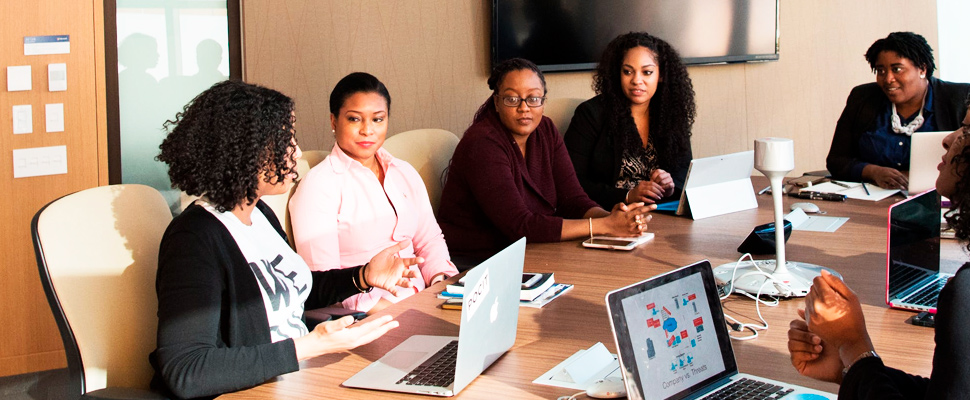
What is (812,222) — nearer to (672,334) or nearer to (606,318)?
(606,318)

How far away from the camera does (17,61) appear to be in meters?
3.27

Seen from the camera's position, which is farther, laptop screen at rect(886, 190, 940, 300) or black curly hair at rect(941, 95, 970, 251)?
laptop screen at rect(886, 190, 940, 300)

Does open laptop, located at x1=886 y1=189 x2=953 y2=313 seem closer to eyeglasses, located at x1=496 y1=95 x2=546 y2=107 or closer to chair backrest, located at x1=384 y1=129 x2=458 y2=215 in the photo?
eyeglasses, located at x1=496 y1=95 x2=546 y2=107

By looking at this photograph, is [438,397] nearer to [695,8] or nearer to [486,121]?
[486,121]

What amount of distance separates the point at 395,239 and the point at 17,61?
184 cm

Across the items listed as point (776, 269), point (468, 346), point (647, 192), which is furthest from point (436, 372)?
point (647, 192)

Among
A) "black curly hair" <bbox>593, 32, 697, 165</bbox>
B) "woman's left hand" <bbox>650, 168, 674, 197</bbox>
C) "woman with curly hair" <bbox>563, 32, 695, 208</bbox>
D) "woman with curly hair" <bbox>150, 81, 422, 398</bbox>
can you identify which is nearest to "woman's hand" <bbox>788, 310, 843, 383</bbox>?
"woman with curly hair" <bbox>150, 81, 422, 398</bbox>

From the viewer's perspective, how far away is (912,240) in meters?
1.80

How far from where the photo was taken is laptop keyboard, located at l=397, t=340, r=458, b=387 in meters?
1.38

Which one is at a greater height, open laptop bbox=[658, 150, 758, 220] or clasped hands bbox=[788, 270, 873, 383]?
open laptop bbox=[658, 150, 758, 220]

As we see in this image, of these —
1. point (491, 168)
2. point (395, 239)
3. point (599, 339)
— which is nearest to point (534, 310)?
point (599, 339)

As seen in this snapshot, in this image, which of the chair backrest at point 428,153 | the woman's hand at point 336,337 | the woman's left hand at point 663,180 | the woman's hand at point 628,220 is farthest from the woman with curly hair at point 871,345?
the chair backrest at point 428,153

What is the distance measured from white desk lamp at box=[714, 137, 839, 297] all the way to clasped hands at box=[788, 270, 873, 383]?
0.44 meters

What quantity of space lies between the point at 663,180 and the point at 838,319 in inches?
64.6
